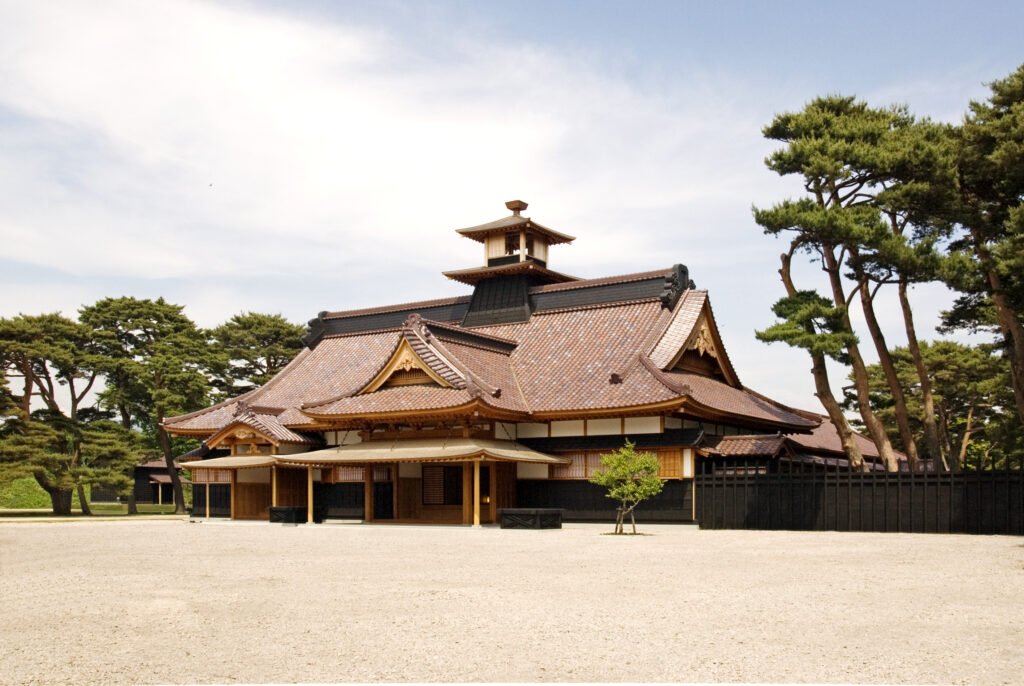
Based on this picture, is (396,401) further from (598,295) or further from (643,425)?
(598,295)

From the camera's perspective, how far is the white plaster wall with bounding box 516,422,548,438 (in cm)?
3136

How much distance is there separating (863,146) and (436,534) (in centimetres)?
1719

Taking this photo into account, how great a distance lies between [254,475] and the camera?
36.2m

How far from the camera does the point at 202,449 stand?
37.2m

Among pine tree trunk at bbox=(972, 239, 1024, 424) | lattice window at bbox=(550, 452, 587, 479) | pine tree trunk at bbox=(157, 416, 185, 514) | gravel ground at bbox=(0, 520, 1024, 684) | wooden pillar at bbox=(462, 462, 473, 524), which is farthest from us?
pine tree trunk at bbox=(157, 416, 185, 514)

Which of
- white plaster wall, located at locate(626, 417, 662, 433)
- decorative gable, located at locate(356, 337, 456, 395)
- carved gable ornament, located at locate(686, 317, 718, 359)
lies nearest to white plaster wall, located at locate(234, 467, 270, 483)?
decorative gable, located at locate(356, 337, 456, 395)

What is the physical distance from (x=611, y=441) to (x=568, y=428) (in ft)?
5.50

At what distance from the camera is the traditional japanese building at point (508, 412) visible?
29.0 metres

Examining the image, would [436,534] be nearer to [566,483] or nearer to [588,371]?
[566,483]

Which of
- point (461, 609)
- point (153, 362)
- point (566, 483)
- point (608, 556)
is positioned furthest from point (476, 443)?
point (153, 362)

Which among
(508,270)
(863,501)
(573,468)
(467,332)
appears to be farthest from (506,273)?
(863,501)

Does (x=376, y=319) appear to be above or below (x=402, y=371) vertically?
above

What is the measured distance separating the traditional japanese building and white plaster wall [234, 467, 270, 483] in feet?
0.14

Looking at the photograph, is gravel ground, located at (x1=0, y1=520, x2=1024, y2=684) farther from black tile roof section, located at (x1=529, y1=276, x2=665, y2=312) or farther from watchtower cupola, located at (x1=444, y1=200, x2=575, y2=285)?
watchtower cupola, located at (x1=444, y1=200, x2=575, y2=285)
